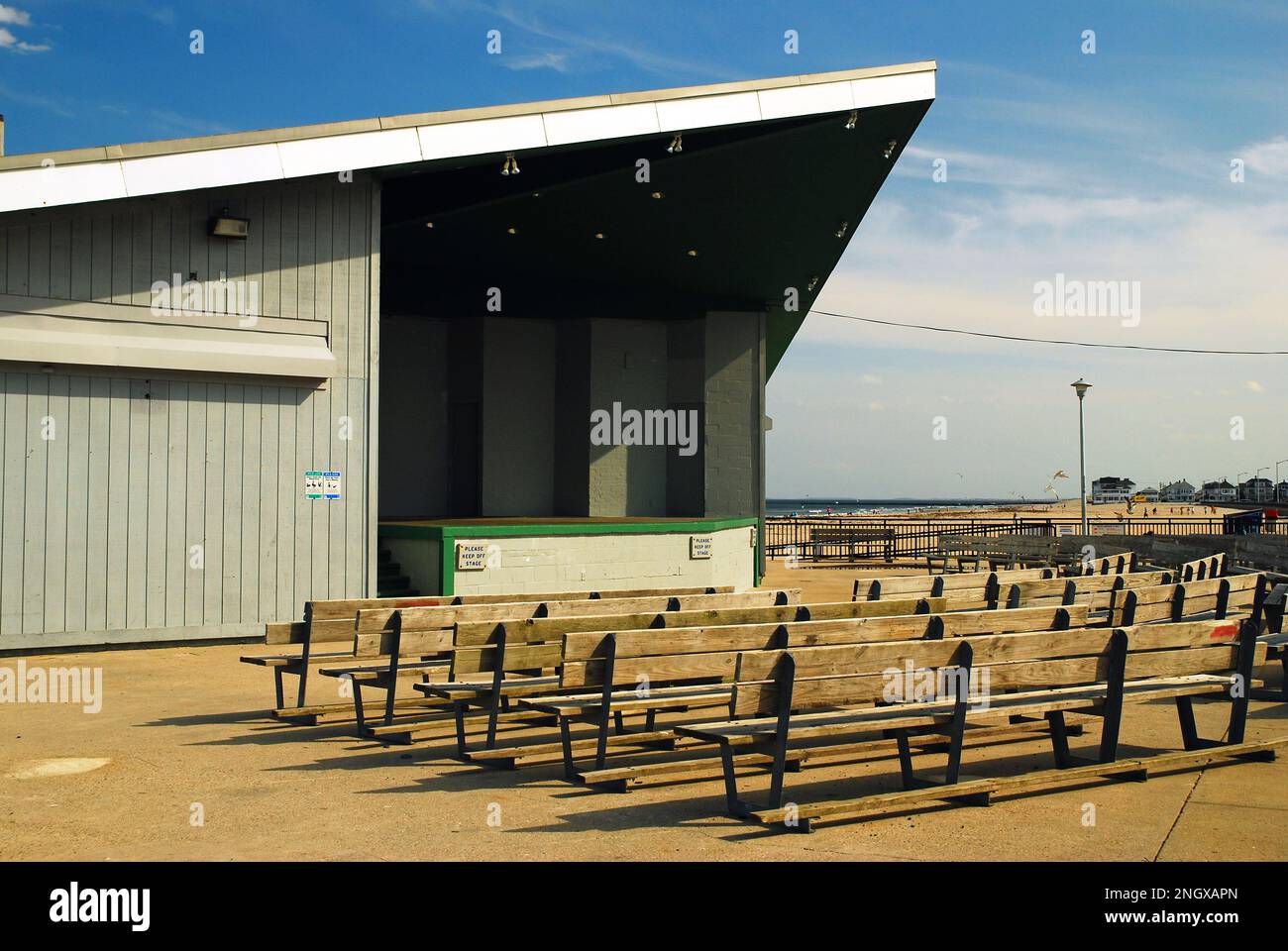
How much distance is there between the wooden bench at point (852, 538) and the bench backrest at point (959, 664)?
73.7 ft

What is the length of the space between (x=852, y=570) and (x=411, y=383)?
35.2ft

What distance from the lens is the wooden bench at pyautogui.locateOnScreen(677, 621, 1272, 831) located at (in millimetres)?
5406

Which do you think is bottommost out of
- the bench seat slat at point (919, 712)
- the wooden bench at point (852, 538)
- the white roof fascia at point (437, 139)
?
the bench seat slat at point (919, 712)

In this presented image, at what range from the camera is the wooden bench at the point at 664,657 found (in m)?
5.98

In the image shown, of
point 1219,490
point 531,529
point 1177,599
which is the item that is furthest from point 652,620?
point 1219,490

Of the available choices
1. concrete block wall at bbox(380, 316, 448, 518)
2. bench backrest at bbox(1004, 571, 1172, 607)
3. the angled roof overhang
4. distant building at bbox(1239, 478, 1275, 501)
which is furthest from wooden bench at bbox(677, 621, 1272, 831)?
distant building at bbox(1239, 478, 1275, 501)

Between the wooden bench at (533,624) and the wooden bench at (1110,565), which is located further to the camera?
the wooden bench at (1110,565)

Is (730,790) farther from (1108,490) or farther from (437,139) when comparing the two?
(1108,490)

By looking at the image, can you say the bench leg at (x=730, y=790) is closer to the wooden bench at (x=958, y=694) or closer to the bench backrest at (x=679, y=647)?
the wooden bench at (x=958, y=694)

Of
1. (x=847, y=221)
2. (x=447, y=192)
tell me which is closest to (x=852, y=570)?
(x=847, y=221)

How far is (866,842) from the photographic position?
5039 mm

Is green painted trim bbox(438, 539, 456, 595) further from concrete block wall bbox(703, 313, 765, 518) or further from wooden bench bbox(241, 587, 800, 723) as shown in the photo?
concrete block wall bbox(703, 313, 765, 518)

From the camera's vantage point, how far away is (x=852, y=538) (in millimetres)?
30828

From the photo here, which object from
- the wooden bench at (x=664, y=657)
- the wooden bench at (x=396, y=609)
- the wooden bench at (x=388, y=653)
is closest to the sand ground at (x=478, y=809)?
the wooden bench at (x=388, y=653)
